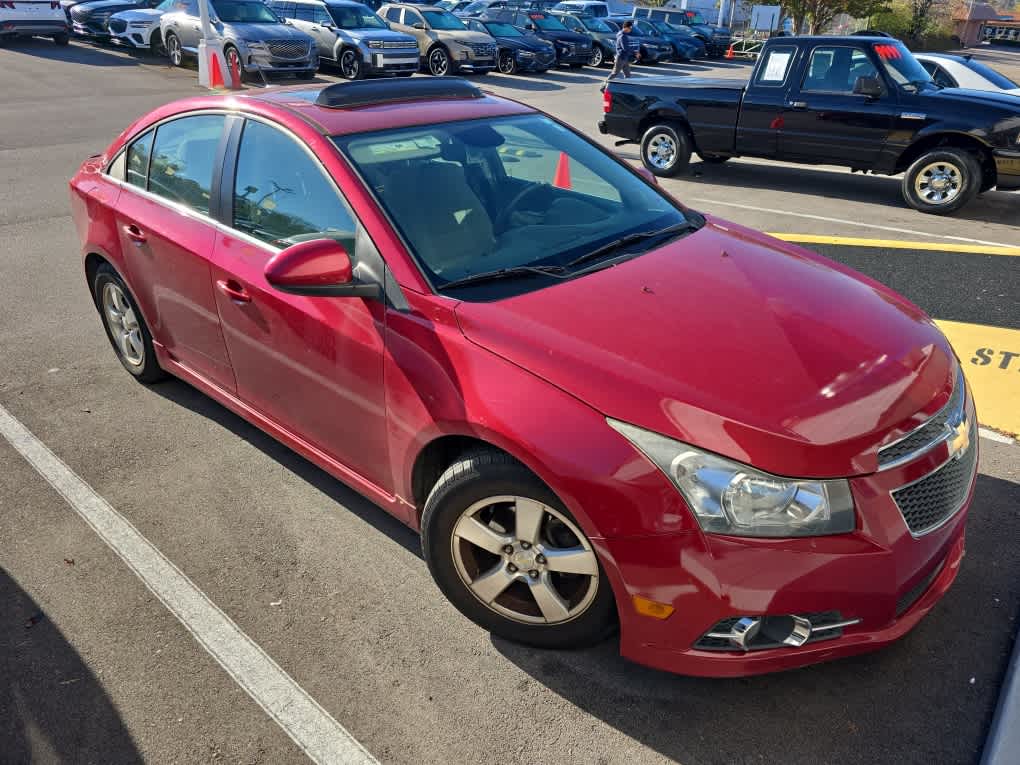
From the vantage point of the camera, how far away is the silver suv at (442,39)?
2097 centimetres

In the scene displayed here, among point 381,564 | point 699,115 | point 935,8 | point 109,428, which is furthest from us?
point 935,8

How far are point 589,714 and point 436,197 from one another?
199cm

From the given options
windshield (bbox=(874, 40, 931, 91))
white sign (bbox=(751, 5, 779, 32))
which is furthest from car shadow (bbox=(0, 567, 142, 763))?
white sign (bbox=(751, 5, 779, 32))

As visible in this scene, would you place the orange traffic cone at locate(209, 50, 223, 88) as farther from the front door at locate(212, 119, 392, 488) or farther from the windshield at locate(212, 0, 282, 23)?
the front door at locate(212, 119, 392, 488)

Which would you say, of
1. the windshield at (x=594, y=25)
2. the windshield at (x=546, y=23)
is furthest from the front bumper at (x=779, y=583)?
the windshield at (x=594, y=25)

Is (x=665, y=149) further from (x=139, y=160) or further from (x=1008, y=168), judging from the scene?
(x=139, y=160)

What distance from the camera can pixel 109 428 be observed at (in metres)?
4.34

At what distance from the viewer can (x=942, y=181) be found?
8.80 m

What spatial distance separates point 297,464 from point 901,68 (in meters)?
8.38

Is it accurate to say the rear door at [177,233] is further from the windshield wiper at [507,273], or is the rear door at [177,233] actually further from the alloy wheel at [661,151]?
the alloy wheel at [661,151]

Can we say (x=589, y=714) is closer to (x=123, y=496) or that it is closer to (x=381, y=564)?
(x=381, y=564)

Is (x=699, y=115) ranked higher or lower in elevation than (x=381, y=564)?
higher

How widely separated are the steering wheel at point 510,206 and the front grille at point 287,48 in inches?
633

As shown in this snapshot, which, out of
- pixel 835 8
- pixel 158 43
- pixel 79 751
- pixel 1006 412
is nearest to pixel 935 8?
pixel 835 8
